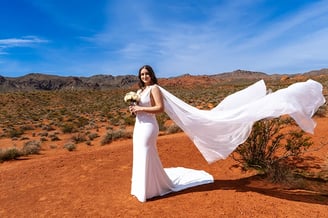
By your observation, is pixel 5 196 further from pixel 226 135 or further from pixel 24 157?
pixel 24 157

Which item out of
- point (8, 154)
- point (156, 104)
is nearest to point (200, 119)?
point (156, 104)

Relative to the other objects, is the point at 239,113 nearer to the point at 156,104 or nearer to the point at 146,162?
the point at 156,104

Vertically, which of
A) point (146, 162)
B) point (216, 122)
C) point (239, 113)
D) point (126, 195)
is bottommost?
point (126, 195)

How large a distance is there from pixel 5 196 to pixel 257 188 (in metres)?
5.46

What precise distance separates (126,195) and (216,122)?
2.32 meters

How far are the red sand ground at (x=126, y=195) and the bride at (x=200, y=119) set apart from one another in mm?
399

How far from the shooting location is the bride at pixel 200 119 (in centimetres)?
510

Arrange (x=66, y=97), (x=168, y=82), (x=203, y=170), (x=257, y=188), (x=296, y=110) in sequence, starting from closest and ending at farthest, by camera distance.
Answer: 1. (x=296, y=110)
2. (x=257, y=188)
3. (x=203, y=170)
4. (x=66, y=97)
5. (x=168, y=82)

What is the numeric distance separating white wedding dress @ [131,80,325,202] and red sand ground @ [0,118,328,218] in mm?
465

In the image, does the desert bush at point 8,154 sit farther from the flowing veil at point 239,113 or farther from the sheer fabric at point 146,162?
the flowing veil at point 239,113

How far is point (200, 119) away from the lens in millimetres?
5676

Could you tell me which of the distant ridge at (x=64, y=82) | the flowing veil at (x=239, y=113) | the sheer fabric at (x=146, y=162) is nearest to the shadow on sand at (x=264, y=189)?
the sheer fabric at (x=146, y=162)

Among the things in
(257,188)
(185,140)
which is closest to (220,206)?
(257,188)

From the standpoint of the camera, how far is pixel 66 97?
5391 cm
